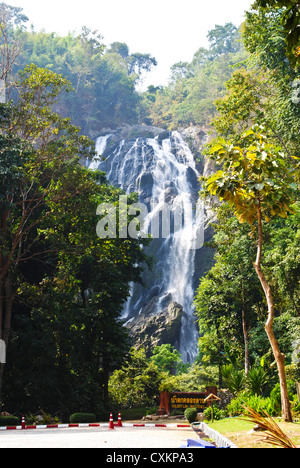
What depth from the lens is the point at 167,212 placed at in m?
43.7

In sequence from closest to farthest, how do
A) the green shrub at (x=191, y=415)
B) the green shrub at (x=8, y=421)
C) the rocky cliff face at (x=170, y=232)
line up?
1. the green shrub at (x=8, y=421)
2. the green shrub at (x=191, y=415)
3. the rocky cliff face at (x=170, y=232)

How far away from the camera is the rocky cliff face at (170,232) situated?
36.1 m

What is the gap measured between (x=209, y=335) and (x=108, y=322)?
5.73 meters

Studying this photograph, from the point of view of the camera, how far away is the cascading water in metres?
38.9

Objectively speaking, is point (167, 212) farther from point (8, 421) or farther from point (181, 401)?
point (8, 421)

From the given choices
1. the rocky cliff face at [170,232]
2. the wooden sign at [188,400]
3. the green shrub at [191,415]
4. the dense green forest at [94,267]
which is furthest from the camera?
the rocky cliff face at [170,232]

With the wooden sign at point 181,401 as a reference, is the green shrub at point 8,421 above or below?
below

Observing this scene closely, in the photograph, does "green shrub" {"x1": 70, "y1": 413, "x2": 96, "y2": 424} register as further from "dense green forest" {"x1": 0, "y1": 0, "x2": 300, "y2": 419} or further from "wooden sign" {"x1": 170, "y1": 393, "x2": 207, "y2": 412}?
"wooden sign" {"x1": 170, "y1": 393, "x2": 207, "y2": 412}

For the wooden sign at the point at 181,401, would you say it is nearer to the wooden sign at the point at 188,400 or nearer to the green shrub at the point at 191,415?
the wooden sign at the point at 188,400

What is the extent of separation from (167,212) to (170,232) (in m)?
1.93

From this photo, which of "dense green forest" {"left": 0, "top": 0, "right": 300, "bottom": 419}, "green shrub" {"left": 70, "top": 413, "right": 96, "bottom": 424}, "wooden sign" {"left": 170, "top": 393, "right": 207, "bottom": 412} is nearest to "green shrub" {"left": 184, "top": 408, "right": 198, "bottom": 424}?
"dense green forest" {"left": 0, "top": 0, "right": 300, "bottom": 419}

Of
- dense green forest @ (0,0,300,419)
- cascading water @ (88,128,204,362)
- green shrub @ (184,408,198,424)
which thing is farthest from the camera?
cascading water @ (88,128,204,362)

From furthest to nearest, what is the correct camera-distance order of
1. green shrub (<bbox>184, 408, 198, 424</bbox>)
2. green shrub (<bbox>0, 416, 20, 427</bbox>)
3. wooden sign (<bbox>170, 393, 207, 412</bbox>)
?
wooden sign (<bbox>170, 393, 207, 412</bbox>) < green shrub (<bbox>184, 408, 198, 424</bbox>) < green shrub (<bbox>0, 416, 20, 427</bbox>)

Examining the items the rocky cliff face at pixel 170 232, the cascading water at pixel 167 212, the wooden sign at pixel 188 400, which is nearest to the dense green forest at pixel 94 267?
the wooden sign at pixel 188 400
